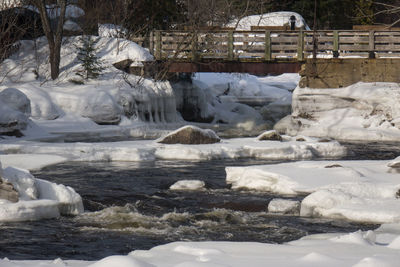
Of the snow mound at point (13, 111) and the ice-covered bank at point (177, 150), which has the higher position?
the snow mound at point (13, 111)

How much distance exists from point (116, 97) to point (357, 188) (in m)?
16.9

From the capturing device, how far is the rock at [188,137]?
1925cm

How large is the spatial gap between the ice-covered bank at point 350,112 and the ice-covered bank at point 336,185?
9.66m

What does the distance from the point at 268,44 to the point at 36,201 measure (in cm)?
1986

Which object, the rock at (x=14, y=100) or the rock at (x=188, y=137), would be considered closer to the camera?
the rock at (x=188, y=137)

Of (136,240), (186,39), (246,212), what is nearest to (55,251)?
(136,240)

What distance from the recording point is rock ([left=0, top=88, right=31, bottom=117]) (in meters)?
22.5

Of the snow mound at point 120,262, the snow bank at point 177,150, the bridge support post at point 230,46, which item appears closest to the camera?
the snow mound at point 120,262

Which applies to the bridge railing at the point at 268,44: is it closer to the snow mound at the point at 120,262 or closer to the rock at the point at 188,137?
Answer: the rock at the point at 188,137

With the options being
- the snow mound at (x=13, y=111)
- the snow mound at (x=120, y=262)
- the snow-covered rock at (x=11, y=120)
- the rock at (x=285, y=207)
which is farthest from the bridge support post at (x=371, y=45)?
the snow mound at (x=120, y=262)

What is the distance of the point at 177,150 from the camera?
18.1 m

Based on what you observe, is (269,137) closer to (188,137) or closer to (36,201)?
(188,137)

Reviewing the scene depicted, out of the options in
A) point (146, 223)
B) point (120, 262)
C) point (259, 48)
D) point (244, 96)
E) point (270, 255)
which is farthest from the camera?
point (244, 96)

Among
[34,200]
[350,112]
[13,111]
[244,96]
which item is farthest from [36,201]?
[244,96]
